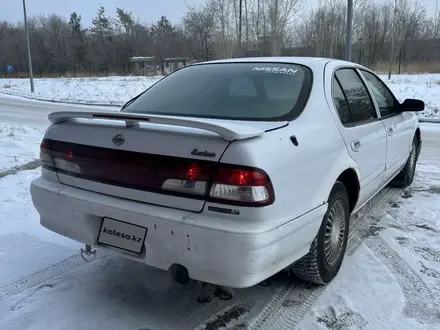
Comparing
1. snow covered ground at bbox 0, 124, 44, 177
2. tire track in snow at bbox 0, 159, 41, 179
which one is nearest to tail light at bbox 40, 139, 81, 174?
tire track in snow at bbox 0, 159, 41, 179

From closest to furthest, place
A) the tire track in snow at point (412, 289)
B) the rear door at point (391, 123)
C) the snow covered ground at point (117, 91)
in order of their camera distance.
Result: the tire track in snow at point (412, 289), the rear door at point (391, 123), the snow covered ground at point (117, 91)

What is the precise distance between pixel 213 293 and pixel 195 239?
0.85m

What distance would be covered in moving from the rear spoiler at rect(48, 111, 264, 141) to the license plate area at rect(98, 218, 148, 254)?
583 millimetres

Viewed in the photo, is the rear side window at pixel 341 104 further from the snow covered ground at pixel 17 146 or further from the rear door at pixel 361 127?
the snow covered ground at pixel 17 146

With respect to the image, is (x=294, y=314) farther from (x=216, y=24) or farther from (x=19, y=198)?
(x=216, y=24)

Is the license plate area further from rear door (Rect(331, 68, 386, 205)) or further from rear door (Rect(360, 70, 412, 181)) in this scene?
rear door (Rect(360, 70, 412, 181))

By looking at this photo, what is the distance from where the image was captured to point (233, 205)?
2.14 metres

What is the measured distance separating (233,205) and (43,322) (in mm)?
1371

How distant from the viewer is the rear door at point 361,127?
3.13 m

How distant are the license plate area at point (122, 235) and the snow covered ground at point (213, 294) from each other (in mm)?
476

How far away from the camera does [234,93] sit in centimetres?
306

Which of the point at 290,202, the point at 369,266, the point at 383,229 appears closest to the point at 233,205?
the point at 290,202

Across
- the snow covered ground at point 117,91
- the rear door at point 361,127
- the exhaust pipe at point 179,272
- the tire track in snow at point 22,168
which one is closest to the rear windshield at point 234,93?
the rear door at point 361,127

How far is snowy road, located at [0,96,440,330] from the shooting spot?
8.30 feet
